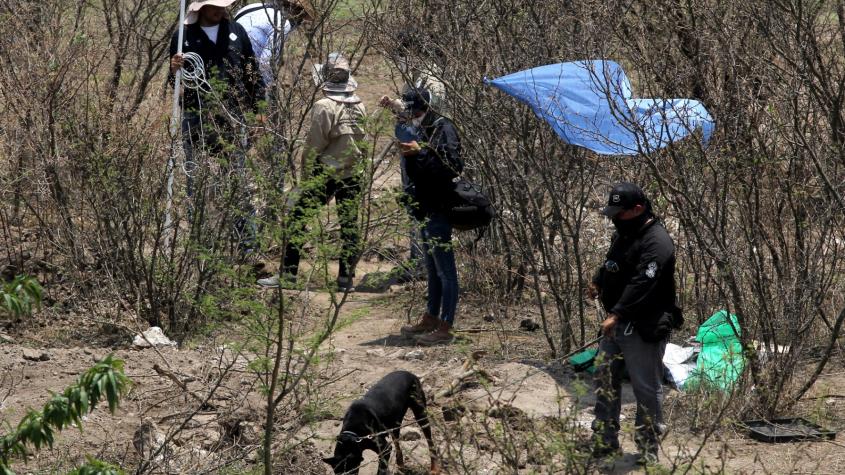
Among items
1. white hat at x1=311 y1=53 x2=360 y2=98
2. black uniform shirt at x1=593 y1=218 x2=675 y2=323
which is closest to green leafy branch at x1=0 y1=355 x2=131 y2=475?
black uniform shirt at x1=593 y1=218 x2=675 y2=323

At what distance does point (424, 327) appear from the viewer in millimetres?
7992

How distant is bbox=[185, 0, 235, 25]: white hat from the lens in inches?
346

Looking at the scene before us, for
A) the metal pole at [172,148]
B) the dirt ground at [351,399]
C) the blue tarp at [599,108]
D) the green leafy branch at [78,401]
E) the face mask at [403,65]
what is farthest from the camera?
the metal pole at [172,148]

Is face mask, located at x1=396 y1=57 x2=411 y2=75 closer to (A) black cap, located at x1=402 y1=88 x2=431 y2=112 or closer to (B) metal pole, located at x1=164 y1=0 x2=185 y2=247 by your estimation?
(A) black cap, located at x1=402 y1=88 x2=431 y2=112

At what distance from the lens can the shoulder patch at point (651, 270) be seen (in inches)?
223

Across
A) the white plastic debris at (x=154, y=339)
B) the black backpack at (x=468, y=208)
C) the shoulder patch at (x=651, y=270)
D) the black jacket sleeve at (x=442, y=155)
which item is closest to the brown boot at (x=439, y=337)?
the black backpack at (x=468, y=208)

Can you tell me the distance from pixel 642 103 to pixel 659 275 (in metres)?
1.51

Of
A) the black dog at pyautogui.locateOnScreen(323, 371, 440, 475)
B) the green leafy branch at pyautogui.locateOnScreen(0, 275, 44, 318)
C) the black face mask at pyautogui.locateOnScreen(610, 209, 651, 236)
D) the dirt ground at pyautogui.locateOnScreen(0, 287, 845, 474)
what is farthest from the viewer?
the dirt ground at pyautogui.locateOnScreen(0, 287, 845, 474)

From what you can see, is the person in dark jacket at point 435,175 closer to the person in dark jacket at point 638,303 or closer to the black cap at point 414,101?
the black cap at point 414,101

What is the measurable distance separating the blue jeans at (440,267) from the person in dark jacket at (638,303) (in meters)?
1.74

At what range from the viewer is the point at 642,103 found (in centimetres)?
685

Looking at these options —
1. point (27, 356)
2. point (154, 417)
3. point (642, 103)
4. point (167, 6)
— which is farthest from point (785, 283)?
point (167, 6)

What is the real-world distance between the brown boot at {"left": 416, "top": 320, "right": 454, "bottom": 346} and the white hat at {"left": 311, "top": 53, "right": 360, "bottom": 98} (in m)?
1.89

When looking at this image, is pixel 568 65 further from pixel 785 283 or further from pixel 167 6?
pixel 167 6
